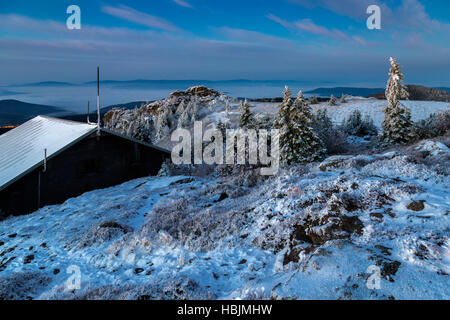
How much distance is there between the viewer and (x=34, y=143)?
70.8 feet

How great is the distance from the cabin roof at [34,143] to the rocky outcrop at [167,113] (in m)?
26.9

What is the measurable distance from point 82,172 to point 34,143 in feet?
16.5

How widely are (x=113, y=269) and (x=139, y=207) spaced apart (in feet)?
18.6

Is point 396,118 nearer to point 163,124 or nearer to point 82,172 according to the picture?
point 82,172

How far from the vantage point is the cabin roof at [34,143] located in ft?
57.4

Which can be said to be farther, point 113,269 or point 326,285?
point 113,269

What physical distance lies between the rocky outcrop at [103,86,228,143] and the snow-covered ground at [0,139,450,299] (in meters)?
42.8

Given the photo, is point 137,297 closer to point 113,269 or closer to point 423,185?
point 113,269

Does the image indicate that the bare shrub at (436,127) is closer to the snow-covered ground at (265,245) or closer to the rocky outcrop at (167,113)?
the snow-covered ground at (265,245)

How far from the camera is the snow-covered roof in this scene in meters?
17.5

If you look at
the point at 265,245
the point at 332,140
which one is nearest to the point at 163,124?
the point at 332,140

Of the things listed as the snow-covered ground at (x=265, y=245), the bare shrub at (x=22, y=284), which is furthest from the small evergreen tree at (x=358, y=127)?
the bare shrub at (x=22, y=284)
